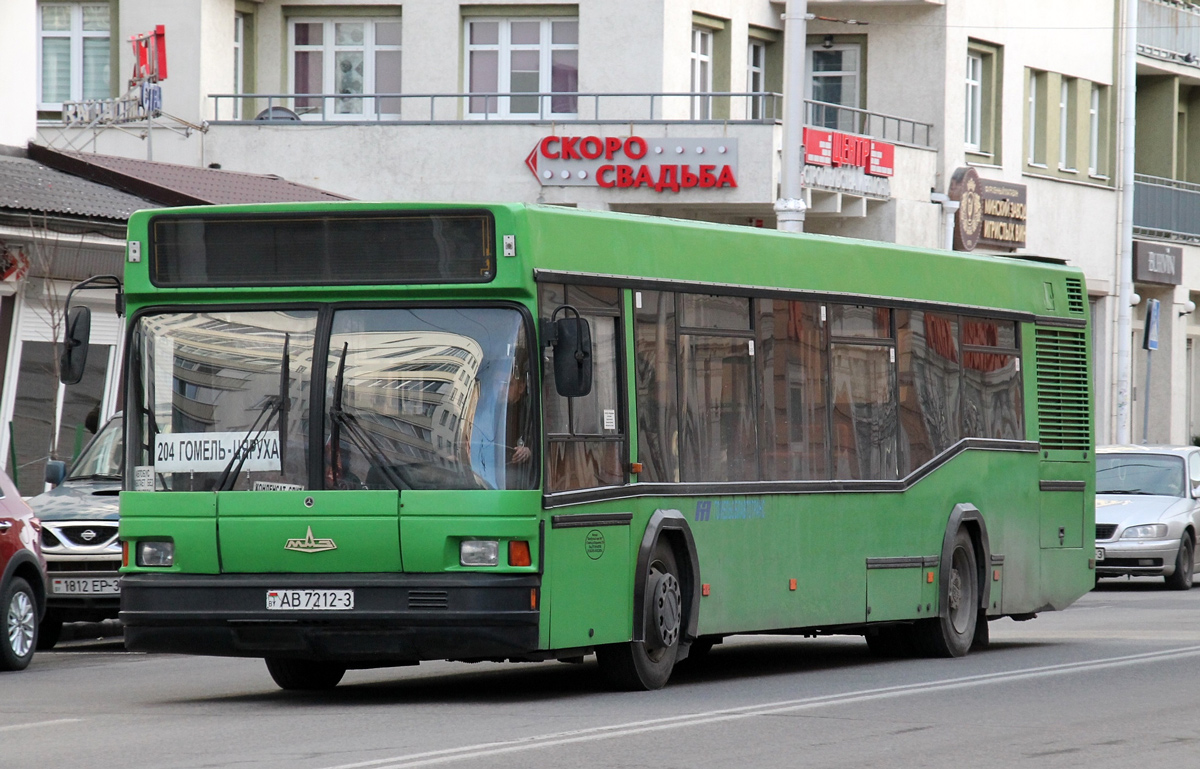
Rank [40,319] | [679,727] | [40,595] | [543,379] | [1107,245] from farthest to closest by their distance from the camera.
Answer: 1. [1107,245]
2. [40,319]
3. [40,595]
4. [543,379]
5. [679,727]

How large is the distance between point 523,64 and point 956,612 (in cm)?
2138

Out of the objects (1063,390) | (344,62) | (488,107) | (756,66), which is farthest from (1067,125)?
(1063,390)

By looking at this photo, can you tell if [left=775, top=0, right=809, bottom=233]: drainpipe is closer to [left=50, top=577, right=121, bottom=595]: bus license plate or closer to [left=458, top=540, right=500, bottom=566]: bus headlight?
[left=50, top=577, right=121, bottom=595]: bus license plate

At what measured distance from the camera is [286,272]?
12320 mm

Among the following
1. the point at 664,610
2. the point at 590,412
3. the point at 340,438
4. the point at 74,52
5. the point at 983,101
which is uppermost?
the point at 74,52

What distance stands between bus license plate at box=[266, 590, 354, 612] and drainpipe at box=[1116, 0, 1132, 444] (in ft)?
103

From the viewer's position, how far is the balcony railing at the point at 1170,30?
48.6m

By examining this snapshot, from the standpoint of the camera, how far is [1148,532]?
85.5 feet

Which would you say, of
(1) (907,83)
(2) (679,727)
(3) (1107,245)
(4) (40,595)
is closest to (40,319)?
(4) (40,595)

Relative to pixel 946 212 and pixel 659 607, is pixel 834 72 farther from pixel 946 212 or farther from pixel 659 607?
pixel 659 607

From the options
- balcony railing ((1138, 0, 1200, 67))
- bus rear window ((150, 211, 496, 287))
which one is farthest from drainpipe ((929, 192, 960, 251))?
bus rear window ((150, 211, 496, 287))

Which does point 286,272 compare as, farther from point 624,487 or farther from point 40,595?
point 40,595

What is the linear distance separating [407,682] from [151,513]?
2477mm

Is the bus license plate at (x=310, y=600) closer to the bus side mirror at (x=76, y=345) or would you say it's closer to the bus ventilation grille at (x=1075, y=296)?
the bus side mirror at (x=76, y=345)
